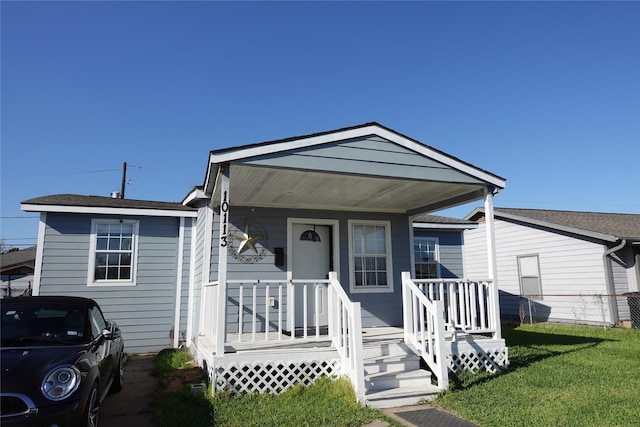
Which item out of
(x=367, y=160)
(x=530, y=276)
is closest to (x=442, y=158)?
(x=367, y=160)

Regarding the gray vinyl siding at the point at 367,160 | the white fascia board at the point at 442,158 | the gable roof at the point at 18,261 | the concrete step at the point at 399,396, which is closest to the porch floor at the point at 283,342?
the concrete step at the point at 399,396

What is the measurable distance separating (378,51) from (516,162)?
10.8 m

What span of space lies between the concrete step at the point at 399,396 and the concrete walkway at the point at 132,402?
2409 mm

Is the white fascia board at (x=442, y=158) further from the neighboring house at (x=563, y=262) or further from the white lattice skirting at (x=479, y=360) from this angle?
the neighboring house at (x=563, y=262)

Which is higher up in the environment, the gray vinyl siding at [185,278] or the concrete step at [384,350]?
the gray vinyl siding at [185,278]

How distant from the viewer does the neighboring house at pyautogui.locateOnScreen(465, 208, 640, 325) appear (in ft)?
35.4

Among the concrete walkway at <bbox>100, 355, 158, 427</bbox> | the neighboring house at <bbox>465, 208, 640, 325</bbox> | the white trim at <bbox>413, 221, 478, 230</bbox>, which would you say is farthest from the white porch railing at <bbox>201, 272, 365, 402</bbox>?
the neighboring house at <bbox>465, 208, 640, 325</bbox>

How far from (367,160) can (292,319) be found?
2425 millimetres

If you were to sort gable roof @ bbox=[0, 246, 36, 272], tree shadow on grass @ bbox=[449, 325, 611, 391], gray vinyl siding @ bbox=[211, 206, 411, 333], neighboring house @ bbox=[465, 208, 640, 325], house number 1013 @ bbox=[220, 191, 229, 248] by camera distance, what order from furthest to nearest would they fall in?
gable roof @ bbox=[0, 246, 36, 272], neighboring house @ bbox=[465, 208, 640, 325], gray vinyl siding @ bbox=[211, 206, 411, 333], tree shadow on grass @ bbox=[449, 325, 611, 391], house number 1013 @ bbox=[220, 191, 229, 248]

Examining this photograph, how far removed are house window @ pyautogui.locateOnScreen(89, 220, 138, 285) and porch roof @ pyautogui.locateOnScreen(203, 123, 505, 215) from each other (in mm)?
2864

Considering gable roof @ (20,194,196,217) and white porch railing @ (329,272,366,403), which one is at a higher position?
gable roof @ (20,194,196,217)

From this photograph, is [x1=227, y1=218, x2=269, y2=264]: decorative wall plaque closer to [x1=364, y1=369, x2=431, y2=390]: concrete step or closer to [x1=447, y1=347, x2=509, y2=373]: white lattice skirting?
[x1=364, y1=369, x2=431, y2=390]: concrete step

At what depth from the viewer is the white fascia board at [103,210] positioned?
7457 mm

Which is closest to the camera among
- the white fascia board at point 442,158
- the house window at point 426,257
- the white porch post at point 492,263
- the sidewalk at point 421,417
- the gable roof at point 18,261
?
the sidewalk at point 421,417
